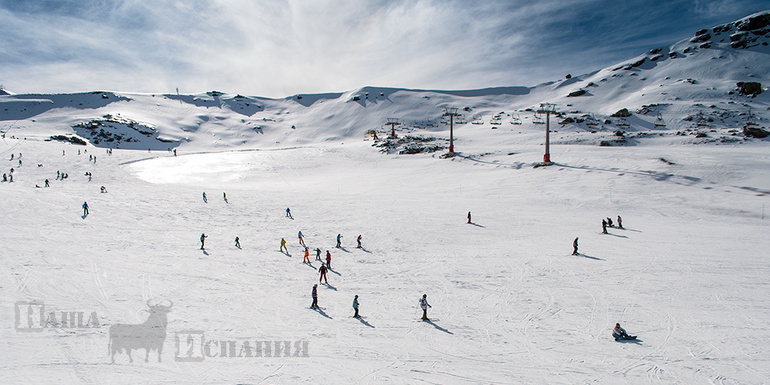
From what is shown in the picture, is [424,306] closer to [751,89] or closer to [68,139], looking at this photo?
[68,139]

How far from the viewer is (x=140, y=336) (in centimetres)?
927

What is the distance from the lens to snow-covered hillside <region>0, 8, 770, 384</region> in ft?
29.1

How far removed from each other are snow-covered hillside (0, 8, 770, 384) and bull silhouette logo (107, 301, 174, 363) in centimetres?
8

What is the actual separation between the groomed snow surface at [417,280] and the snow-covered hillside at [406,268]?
3.8 inches

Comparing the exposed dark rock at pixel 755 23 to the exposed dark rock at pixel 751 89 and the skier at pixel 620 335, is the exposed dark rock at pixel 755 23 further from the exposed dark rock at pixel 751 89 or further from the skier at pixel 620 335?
the skier at pixel 620 335

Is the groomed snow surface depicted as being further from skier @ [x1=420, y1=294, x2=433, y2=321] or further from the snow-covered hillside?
skier @ [x1=420, y1=294, x2=433, y2=321]

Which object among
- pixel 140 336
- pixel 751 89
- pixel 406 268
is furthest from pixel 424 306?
pixel 751 89

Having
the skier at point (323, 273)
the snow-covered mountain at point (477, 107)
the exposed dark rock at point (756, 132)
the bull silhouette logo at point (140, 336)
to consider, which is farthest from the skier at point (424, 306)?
the exposed dark rock at point (756, 132)

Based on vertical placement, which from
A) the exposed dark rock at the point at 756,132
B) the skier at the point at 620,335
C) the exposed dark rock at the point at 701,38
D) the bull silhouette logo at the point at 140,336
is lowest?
the skier at the point at 620,335

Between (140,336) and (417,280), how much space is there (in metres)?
10.3

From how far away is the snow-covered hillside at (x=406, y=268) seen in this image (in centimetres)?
886

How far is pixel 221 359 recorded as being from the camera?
345 inches

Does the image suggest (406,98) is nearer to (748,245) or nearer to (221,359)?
(748,245)

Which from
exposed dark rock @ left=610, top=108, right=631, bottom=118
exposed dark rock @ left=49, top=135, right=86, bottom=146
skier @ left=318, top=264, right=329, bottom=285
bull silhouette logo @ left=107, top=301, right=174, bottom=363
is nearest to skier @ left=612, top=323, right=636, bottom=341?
skier @ left=318, top=264, right=329, bottom=285
